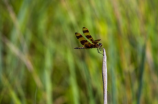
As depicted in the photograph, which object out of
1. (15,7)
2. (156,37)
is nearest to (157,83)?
(156,37)

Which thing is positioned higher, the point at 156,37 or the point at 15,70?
the point at 156,37

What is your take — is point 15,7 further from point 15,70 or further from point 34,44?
point 15,70

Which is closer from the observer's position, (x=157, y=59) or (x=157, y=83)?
(x=157, y=83)

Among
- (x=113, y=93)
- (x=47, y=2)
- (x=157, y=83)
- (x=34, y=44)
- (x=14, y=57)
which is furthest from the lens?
(x=34, y=44)

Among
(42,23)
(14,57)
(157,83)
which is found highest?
(42,23)

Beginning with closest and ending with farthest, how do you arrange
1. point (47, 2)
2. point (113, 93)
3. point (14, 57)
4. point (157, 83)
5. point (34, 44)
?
point (113, 93) < point (157, 83) < point (14, 57) < point (47, 2) < point (34, 44)

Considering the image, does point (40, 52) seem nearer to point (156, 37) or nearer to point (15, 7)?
point (15, 7)
